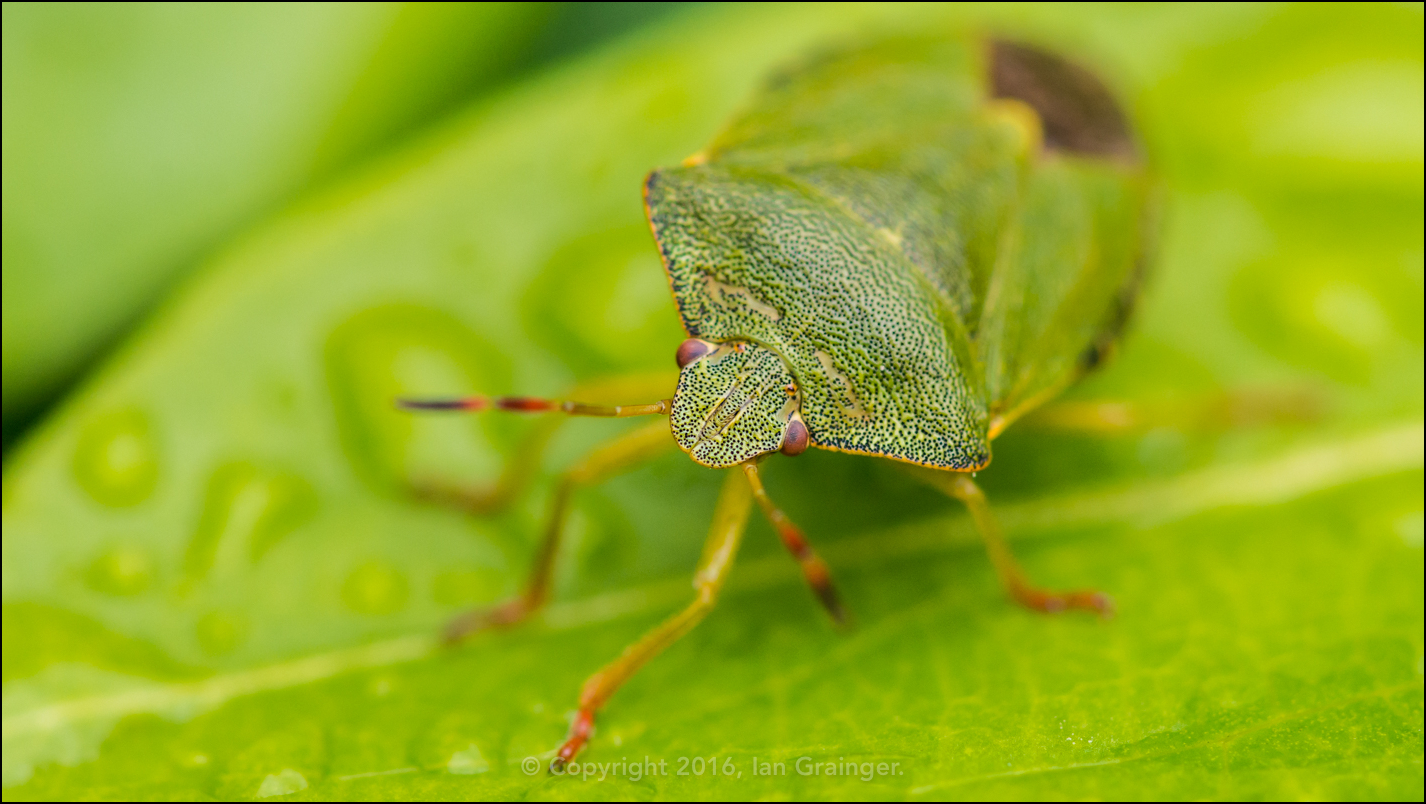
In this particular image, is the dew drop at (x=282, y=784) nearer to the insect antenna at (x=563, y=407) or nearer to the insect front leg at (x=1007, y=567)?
the insect antenna at (x=563, y=407)

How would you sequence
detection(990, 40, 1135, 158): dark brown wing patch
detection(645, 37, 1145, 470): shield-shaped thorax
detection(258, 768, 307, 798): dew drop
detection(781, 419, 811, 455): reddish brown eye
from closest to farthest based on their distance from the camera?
detection(258, 768, 307, 798): dew drop < detection(781, 419, 811, 455): reddish brown eye < detection(645, 37, 1145, 470): shield-shaped thorax < detection(990, 40, 1135, 158): dark brown wing patch

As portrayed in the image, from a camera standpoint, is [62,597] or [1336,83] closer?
[62,597]

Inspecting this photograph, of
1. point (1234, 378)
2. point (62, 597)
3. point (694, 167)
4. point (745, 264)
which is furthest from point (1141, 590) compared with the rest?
point (62, 597)

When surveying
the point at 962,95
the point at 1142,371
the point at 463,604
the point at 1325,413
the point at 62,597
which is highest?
the point at 62,597

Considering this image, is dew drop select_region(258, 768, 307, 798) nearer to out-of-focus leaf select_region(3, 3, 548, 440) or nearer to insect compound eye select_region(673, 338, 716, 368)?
Result: insect compound eye select_region(673, 338, 716, 368)

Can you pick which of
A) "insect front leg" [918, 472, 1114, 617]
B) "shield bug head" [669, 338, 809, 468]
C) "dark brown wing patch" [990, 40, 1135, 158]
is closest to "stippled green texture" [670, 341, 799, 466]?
"shield bug head" [669, 338, 809, 468]

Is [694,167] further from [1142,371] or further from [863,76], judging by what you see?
[1142,371]

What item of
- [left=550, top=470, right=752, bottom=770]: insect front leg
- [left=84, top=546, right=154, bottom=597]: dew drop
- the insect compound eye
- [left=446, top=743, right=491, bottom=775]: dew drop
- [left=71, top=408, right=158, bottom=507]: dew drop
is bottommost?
[left=550, top=470, right=752, bottom=770]: insect front leg

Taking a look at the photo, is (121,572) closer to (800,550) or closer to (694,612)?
(694,612)
